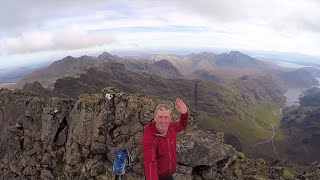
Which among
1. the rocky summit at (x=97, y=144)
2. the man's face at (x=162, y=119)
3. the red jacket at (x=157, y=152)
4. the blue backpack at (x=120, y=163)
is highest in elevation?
the man's face at (x=162, y=119)

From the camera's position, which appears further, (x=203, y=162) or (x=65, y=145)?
(x=65, y=145)

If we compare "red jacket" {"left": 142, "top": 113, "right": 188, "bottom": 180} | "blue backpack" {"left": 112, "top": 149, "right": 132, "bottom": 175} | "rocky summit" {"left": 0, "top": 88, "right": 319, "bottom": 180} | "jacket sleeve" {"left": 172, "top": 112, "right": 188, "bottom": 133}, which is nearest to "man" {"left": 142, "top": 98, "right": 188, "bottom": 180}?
"red jacket" {"left": 142, "top": 113, "right": 188, "bottom": 180}

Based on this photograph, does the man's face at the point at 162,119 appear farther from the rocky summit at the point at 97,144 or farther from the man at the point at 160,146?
the rocky summit at the point at 97,144

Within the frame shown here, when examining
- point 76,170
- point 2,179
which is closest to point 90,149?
point 76,170

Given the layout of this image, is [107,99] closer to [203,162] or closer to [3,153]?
[203,162]

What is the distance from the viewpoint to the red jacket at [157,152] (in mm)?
Answer: 11000

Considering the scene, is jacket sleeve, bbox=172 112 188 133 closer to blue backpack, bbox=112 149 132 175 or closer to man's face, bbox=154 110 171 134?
man's face, bbox=154 110 171 134

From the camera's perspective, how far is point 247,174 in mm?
45812

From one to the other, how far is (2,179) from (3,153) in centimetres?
505

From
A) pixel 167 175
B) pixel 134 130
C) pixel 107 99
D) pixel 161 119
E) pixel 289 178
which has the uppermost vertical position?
pixel 161 119

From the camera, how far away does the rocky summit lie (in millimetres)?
43656

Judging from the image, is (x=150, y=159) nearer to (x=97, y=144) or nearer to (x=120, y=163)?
(x=120, y=163)

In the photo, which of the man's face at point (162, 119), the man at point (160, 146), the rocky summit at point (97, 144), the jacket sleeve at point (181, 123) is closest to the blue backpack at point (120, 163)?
the jacket sleeve at point (181, 123)

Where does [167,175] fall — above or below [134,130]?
above
